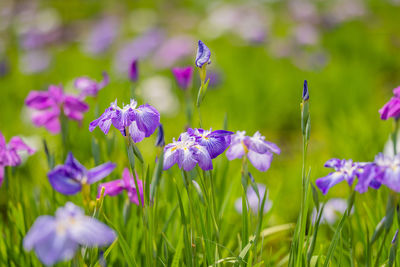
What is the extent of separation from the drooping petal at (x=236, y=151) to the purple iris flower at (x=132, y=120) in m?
0.22

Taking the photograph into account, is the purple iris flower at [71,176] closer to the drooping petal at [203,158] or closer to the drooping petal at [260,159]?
the drooping petal at [203,158]

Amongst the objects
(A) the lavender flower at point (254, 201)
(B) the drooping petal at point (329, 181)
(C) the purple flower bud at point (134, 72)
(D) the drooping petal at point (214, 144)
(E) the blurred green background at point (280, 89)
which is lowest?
(A) the lavender flower at point (254, 201)

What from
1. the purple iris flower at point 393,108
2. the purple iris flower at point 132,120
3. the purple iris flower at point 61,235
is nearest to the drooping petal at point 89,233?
the purple iris flower at point 61,235

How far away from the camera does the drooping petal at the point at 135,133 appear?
1058mm

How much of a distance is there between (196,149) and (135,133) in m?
0.16

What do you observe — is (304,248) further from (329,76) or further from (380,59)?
(380,59)

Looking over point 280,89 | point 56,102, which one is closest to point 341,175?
point 56,102

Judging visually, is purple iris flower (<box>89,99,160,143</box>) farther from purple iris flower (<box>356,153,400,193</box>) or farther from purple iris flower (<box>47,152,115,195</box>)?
purple iris flower (<box>356,153,400,193</box>)

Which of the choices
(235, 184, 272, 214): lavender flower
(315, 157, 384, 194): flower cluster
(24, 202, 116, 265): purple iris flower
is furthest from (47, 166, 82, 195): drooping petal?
(235, 184, 272, 214): lavender flower

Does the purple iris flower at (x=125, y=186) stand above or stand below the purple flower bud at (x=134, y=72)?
below

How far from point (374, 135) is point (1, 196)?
2258 millimetres

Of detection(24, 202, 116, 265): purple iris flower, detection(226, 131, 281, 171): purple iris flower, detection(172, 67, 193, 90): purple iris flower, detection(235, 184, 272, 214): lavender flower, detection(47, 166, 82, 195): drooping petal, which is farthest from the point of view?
detection(235, 184, 272, 214): lavender flower

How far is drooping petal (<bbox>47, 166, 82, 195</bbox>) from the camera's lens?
0.86 meters

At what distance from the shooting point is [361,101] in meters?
3.56
